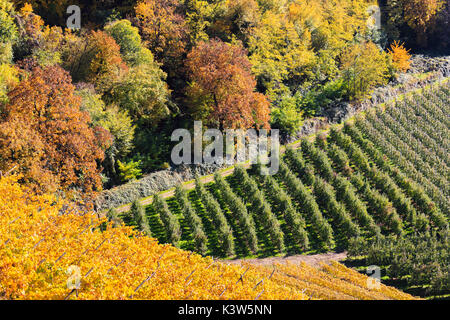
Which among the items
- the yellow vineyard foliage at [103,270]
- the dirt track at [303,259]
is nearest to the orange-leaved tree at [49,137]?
the yellow vineyard foliage at [103,270]

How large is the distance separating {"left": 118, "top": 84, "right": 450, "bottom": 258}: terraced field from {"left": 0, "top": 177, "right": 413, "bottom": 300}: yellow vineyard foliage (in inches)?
180

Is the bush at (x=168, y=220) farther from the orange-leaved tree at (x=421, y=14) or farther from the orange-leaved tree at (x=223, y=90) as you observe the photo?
the orange-leaved tree at (x=421, y=14)

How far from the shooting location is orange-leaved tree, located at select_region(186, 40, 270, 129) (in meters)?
38.3

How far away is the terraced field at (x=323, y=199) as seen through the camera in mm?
34500

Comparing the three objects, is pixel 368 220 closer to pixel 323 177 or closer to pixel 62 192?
pixel 323 177

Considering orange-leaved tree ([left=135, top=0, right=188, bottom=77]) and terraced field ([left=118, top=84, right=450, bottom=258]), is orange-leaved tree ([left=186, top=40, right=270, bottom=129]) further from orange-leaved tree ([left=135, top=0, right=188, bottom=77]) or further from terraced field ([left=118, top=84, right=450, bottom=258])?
terraced field ([left=118, top=84, right=450, bottom=258])

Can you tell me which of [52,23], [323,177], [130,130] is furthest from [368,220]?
[52,23]

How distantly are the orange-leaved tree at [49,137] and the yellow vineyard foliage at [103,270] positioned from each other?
1.94 metres

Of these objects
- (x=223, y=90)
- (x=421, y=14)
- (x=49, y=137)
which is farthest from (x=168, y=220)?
(x=421, y=14)

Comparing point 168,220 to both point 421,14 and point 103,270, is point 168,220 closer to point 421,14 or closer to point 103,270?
point 103,270

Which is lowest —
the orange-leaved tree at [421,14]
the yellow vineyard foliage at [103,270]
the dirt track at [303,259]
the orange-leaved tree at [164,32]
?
the dirt track at [303,259]
